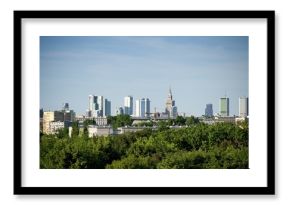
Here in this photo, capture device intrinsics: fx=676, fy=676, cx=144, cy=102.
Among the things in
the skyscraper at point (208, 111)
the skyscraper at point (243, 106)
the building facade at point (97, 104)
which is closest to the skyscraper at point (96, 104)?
the building facade at point (97, 104)

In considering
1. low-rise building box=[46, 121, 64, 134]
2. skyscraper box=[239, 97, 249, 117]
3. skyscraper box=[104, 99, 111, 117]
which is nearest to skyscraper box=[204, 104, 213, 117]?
skyscraper box=[239, 97, 249, 117]

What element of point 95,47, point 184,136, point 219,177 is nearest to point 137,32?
point 95,47

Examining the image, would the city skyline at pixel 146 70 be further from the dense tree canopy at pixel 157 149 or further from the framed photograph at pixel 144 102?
the dense tree canopy at pixel 157 149

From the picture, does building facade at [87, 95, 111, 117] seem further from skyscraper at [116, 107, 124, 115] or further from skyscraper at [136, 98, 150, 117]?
skyscraper at [136, 98, 150, 117]

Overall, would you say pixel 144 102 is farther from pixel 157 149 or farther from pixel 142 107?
pixel 157 149

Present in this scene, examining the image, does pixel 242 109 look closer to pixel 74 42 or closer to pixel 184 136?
pixel 184 136
